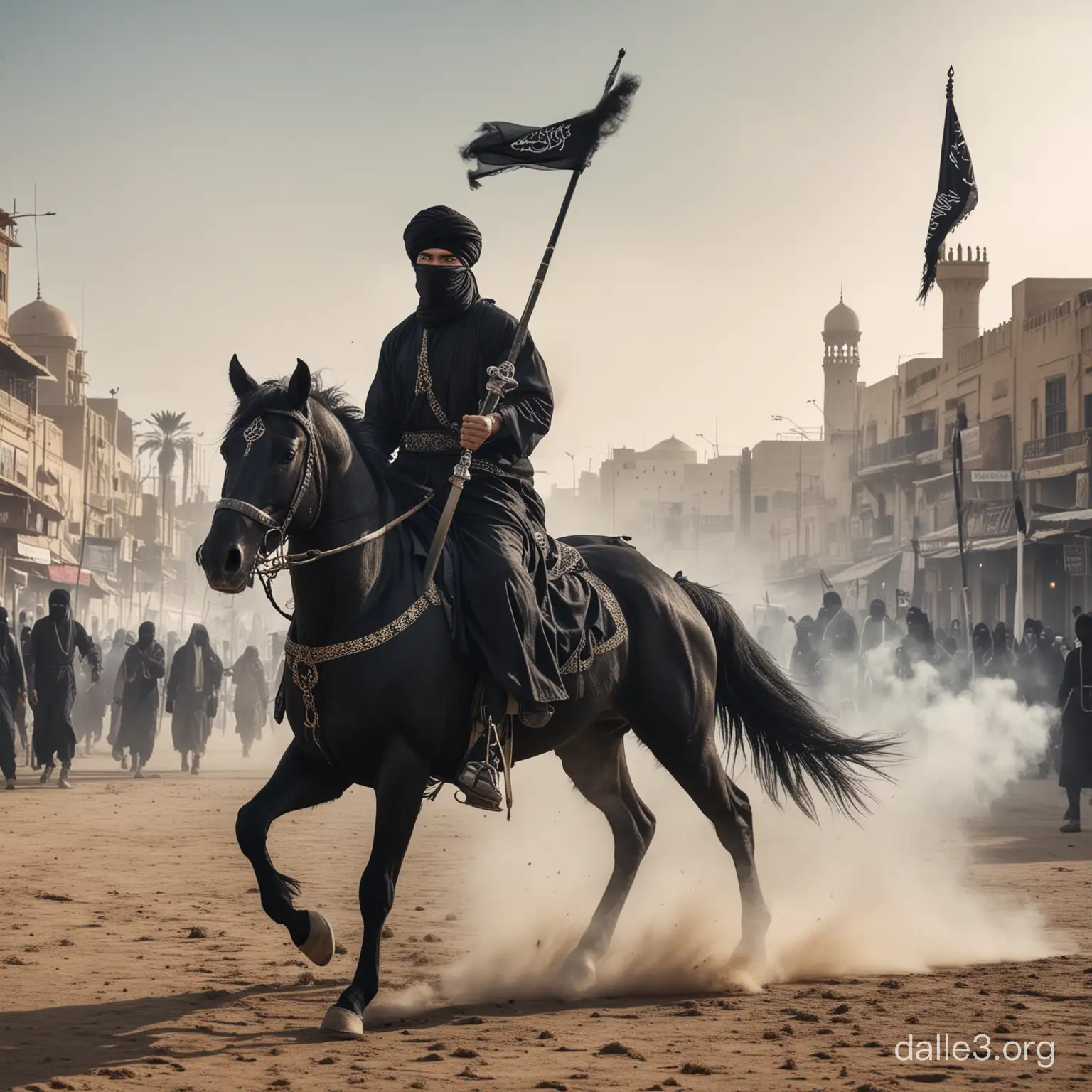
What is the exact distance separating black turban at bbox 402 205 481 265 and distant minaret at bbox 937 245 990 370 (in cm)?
6144

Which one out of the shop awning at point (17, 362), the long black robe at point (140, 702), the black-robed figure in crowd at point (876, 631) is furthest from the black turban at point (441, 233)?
the shop awning at point (17, 362)

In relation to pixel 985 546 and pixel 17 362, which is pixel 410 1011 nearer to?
pixel 985 546

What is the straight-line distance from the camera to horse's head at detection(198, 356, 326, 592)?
562 cm

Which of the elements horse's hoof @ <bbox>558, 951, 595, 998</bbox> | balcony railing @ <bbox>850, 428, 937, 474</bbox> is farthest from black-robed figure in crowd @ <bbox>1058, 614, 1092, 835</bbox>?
balcony railing @ <bbox>850, 428, 937, 474</bbox>

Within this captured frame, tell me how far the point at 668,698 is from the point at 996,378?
45.4 metres

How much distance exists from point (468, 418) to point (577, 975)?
99.6 inches

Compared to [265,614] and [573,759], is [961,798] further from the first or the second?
[265,614]

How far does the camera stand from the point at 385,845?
20.4 feet

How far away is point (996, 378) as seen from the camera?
167 ft

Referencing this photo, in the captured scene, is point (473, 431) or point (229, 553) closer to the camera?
point (229, 553)

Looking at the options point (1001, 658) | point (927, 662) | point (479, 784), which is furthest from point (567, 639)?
point (1001, 658)

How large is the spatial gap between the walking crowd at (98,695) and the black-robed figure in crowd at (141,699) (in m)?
0.01

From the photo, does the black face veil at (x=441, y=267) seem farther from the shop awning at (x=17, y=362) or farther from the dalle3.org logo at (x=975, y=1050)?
the shop awning at (x=17, y=362)

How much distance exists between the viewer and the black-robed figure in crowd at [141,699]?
875 inches
